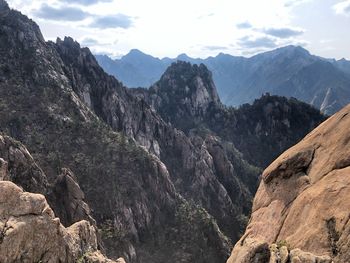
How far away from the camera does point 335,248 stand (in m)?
23.8

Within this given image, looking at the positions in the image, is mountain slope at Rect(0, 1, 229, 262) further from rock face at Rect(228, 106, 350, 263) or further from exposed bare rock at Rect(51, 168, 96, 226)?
rock face at Rect(228, 106, 350, 263)

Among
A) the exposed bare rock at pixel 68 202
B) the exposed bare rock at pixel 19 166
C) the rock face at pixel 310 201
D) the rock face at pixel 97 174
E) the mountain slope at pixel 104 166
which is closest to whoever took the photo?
the rock face at pixel 310 201

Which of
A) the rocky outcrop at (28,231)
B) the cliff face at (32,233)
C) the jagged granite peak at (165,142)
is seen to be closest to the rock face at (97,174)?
the jagged granite peak at (165,142)

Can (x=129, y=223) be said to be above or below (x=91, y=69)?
below

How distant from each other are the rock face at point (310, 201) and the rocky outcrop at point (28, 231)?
1515cm

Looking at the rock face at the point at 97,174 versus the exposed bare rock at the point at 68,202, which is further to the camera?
the rock face at the point at 97,174

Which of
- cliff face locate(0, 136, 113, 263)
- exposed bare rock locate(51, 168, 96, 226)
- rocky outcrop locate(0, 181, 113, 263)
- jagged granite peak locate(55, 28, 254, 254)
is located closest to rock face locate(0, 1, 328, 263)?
exposed bare rock locate(51, 168, 96, 226)

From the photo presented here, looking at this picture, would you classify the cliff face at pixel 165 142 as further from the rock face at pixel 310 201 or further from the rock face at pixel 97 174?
the rock face at pixel 310 201

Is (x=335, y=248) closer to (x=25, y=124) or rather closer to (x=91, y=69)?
(x=25, y=124)

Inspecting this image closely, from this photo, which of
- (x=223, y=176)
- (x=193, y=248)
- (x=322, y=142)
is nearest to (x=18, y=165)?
(x=193, y=248)

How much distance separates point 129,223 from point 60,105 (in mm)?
42314

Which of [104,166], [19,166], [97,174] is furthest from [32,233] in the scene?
[104,166]

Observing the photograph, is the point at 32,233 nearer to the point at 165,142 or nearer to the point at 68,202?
the point at 68,202

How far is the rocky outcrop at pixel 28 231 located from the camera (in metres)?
32.5
